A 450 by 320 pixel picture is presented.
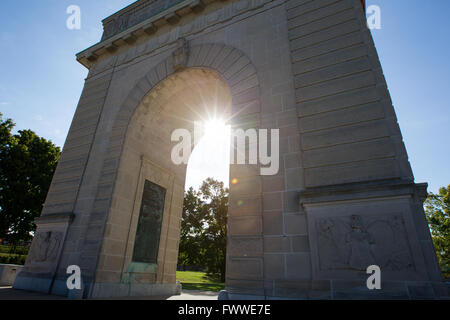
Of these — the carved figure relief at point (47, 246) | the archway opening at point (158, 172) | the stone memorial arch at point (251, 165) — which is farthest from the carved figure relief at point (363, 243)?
the carved figure relief at point (47, 246)

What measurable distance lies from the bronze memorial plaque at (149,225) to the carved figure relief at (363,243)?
828cm

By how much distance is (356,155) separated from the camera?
22.2ft

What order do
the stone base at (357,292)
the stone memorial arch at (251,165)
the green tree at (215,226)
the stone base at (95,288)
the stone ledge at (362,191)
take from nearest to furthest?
the stone base at (357,292), the stone ledge at (362,191), the stone memorial arch at (251,165), the stone base at (95,288), the green tree at (215,226)

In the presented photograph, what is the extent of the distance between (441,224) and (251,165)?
32.2m

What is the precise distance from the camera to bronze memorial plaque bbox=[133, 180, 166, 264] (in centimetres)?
1147

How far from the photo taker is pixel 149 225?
1213 centimetres

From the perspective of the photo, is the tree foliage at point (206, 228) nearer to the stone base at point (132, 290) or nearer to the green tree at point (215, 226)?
the green tree at point (215, 226)

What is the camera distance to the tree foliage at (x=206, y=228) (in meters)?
34.3

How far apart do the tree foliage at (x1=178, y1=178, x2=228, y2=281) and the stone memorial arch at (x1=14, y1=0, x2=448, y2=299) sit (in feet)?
72.7

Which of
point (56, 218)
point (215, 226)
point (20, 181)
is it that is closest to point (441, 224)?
point (215, 226)
